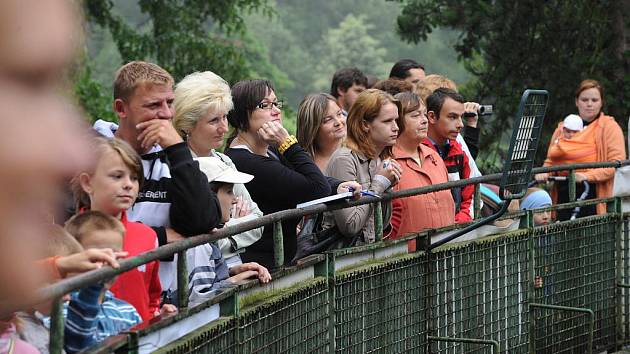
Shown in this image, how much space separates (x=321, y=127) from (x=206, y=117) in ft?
5.79

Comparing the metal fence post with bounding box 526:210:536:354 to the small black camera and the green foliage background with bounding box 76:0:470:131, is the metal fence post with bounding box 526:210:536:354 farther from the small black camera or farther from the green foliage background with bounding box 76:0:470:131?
the green foliage background with bounding box 76:0:470:131

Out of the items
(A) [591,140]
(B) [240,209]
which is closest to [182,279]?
(B) [240,209]

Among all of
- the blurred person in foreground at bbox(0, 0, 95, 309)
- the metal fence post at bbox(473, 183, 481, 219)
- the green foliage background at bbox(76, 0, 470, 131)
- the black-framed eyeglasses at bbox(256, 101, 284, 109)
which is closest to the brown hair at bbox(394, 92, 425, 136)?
the metal fence post at bbox(473, 183, 481, 219)

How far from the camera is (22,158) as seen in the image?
702mm

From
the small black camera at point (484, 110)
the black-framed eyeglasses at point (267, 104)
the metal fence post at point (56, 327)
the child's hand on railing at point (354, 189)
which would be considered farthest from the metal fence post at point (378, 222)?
the metal fence post at point (56, 327)

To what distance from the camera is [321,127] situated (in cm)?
722

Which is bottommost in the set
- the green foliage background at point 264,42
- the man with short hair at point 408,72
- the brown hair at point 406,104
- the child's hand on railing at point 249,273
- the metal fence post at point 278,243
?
the child's hand on railing at point 249,273

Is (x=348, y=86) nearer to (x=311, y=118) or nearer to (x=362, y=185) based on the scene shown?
(x=311, y=118)

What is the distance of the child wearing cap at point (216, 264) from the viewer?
4.71 metres

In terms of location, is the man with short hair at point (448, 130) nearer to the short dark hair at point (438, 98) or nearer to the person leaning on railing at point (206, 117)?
the short dark hair at point (438, 98)

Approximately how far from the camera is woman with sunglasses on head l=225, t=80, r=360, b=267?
18.9 ft

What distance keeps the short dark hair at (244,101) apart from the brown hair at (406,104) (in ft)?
4.84

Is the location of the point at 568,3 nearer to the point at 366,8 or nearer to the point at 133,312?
the point at 133,312

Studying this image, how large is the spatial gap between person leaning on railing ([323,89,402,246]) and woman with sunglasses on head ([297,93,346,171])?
10 cm
